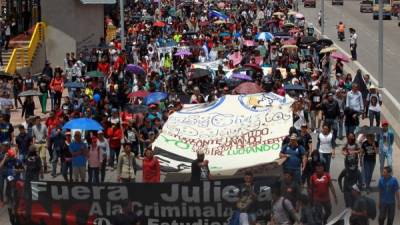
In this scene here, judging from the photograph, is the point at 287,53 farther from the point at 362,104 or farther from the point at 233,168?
the point at 233,168

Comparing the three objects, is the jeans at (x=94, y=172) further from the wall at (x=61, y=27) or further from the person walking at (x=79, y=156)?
the wall at (x=61, y=27)

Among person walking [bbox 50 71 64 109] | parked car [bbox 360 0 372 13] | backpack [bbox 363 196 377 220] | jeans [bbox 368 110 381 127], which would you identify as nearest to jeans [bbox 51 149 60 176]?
backpack [bbox 363 196 377 220]

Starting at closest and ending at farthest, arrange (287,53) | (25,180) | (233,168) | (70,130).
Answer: (25,180) < (233,168) < (70,130) < (287,53)

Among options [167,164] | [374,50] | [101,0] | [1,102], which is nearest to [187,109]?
[167,164]

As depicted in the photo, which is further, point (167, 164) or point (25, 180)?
point (167, 164)

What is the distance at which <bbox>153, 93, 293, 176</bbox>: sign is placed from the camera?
18.8 metres

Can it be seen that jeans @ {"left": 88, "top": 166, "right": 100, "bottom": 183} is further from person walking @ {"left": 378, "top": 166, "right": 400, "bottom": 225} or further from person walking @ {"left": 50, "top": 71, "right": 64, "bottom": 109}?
person walking @ {"left": 50, "top": 71, "right": 64, "bottom": 109}

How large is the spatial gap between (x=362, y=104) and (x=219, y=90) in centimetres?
412

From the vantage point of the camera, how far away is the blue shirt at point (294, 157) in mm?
17062

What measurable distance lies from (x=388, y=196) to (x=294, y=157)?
2.33 metres

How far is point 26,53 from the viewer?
124 feet

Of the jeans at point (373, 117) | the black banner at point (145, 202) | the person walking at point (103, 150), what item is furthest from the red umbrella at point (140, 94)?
the black banner at point (145, 202)

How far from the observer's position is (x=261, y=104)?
2161 centimetres

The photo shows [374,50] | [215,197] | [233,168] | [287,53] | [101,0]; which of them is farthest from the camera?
A: [374,50]
